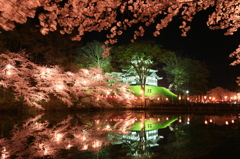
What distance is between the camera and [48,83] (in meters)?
22.0

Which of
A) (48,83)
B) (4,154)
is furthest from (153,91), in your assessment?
(4,154)

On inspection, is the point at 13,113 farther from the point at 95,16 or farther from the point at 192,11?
the point at 192,11

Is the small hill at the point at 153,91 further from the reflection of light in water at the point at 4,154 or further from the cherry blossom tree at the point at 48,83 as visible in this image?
the reflection of light in water at the point at 4,154

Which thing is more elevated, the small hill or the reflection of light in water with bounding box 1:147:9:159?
the small hill

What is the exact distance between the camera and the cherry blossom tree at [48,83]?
63.0ft

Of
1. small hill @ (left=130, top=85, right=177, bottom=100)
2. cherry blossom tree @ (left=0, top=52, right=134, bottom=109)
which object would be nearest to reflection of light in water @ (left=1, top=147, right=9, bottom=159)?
cherry blossom tree @ (left=0, top=52, right=134, bottom=109)

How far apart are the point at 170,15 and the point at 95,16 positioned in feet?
9.15

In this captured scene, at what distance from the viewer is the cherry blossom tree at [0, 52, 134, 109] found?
19203 mm

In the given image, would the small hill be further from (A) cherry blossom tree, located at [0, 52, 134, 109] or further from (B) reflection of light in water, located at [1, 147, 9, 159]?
(B) reflection of light in water, located at [1, 147, 9, 159]

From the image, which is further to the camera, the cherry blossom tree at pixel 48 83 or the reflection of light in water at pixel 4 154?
the cherry blossom tree at pixel 48 83

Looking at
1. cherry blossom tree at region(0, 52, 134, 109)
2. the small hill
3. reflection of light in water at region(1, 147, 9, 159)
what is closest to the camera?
reflection of light in water at region(1, 147, 9, 159)

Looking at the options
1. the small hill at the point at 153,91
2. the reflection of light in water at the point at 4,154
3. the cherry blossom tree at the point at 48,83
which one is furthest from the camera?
the small hill at the point at 153,91

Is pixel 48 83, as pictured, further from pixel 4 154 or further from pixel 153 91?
pixel 153 91

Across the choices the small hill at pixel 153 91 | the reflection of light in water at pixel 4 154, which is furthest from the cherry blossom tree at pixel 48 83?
the small hill at pixel 153 91
